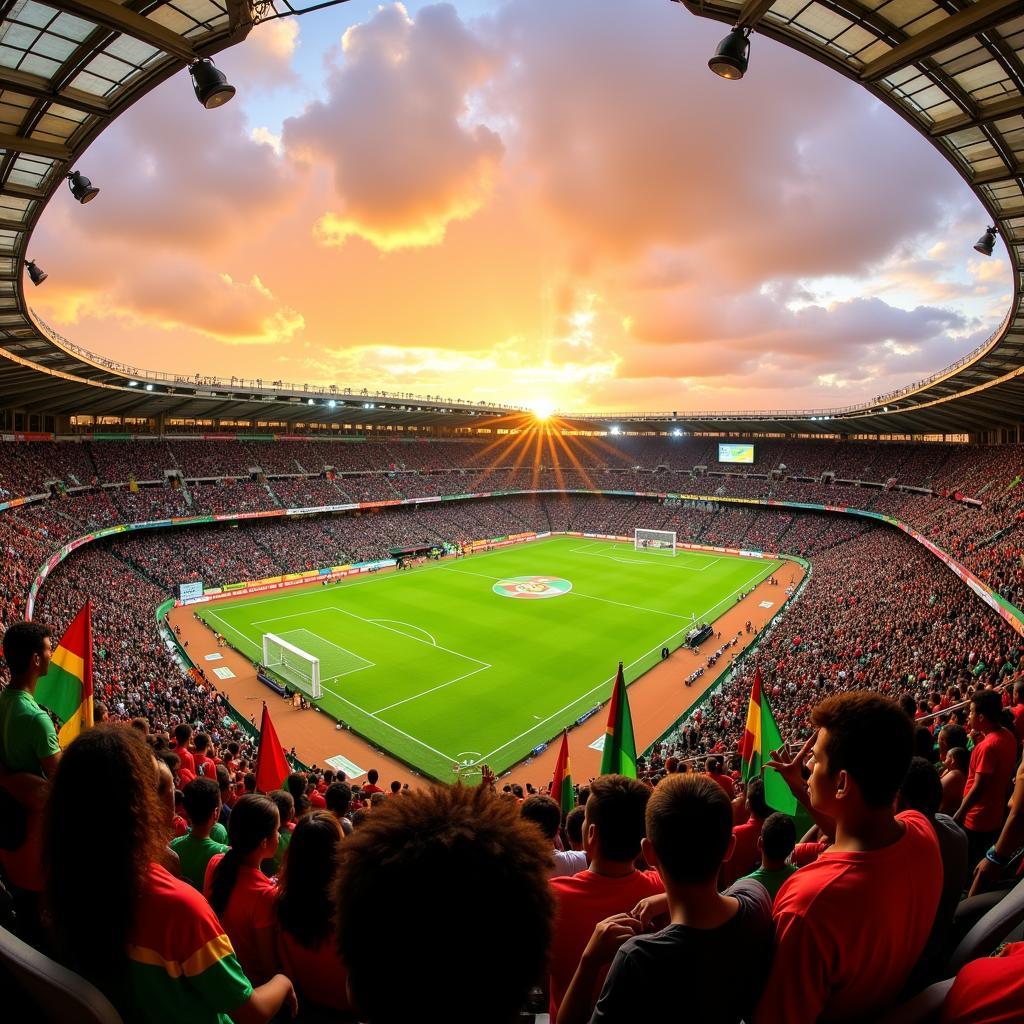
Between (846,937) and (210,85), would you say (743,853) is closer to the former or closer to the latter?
(846,937)

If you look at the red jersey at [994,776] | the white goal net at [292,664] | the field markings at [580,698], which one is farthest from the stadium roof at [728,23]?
the field markings at [580,698]

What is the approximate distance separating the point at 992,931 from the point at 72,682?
9923 millimetres

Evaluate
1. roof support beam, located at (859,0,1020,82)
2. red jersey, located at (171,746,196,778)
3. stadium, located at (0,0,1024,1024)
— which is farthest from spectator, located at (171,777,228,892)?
roof support beam, located at (859,0,1020,82)

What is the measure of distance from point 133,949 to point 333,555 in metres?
50.7

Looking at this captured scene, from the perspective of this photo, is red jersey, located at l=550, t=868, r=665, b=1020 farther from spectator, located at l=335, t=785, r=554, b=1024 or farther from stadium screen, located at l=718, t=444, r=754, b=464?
stadium screen, located at l=718, t=444, r=754, b=464

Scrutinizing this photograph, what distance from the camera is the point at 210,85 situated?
9.42 metres

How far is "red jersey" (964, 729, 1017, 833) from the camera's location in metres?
5.64

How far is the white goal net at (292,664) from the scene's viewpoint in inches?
1085

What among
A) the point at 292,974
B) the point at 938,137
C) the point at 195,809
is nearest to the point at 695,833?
the point at 292,974

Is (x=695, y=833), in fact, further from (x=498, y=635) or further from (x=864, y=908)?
(x=498, y=635)

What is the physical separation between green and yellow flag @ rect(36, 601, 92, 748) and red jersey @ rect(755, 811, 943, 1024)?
875 centimetres

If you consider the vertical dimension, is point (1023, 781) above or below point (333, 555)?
above

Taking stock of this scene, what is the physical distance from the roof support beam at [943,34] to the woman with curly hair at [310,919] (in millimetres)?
12834

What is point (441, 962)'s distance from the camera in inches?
62.5
